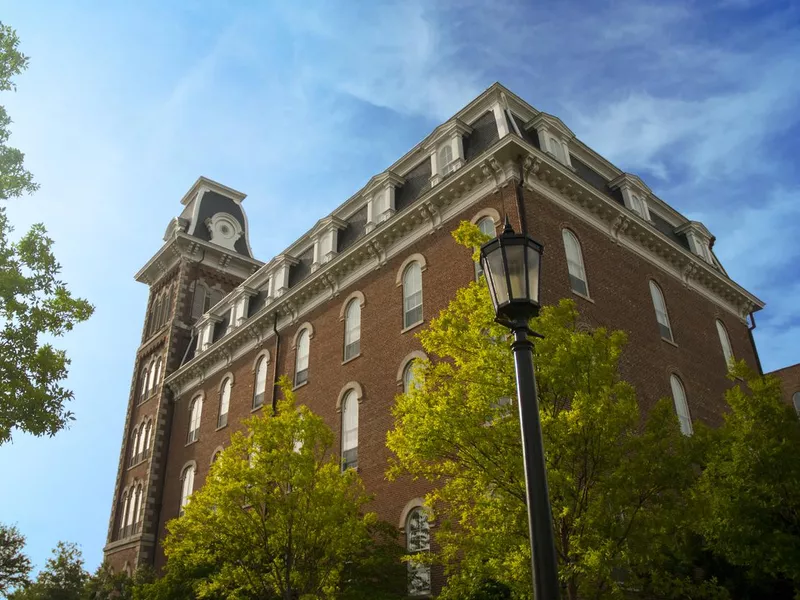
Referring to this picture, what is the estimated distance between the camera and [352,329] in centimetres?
2389

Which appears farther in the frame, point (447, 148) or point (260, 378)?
point (260, 378)

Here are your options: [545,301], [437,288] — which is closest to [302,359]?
[437,288]

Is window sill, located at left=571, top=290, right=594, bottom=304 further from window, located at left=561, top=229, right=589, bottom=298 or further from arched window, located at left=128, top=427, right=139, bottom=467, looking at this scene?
arched window, located at left=128, top=427, right=139, bottom=467

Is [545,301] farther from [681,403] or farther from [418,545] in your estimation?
[681,403]

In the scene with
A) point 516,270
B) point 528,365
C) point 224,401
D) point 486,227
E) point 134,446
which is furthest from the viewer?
point 134,446

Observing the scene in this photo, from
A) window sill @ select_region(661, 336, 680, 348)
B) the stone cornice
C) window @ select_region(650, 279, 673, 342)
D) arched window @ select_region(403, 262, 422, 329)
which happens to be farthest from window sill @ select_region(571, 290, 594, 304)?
arched window @ select_region(403, 262, 422, 329)

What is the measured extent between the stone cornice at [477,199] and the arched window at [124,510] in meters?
12.4

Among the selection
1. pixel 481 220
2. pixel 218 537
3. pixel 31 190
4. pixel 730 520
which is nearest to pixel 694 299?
pixel 481 220

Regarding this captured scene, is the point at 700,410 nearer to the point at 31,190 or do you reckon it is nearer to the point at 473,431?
the point at 473,431

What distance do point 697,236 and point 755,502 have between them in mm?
16633

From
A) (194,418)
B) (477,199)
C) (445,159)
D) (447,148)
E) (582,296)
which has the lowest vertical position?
(582,296)

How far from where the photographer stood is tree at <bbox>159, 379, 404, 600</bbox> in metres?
15.3

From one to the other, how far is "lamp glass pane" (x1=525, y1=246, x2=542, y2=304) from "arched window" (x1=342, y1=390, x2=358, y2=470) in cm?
1623

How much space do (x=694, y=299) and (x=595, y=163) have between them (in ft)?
21.1
